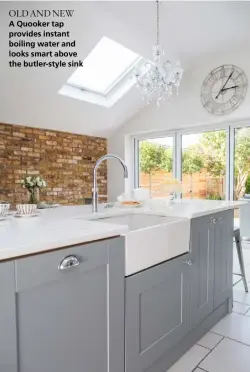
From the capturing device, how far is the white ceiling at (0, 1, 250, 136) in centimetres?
A: 332

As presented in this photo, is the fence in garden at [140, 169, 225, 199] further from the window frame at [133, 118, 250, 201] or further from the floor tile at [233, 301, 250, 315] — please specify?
the floor tile at [233, 301, 250, 315]

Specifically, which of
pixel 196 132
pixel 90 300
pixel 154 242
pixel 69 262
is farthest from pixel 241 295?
pixel 196 132

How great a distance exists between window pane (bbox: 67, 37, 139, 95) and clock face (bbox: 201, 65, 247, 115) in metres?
1.32

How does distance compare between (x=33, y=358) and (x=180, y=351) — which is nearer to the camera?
(x=33, y=358)

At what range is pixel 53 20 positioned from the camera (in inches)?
128

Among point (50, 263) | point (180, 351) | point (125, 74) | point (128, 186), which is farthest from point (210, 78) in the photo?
point (50, 263)

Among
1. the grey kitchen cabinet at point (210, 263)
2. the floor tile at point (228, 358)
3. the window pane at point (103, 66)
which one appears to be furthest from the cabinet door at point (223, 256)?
the window pane at point (103, 66)

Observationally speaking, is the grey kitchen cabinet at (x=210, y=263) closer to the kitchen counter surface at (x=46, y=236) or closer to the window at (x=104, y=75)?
the kitchen counter surface at (x=46, y=236)

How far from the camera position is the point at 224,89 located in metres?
4.43

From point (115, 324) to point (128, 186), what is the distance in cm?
483

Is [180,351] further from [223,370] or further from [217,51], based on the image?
[217,51]

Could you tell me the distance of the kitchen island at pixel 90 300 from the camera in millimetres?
820

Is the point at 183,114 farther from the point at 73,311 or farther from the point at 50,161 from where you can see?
the point at 73,311

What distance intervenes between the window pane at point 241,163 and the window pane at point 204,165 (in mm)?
199
